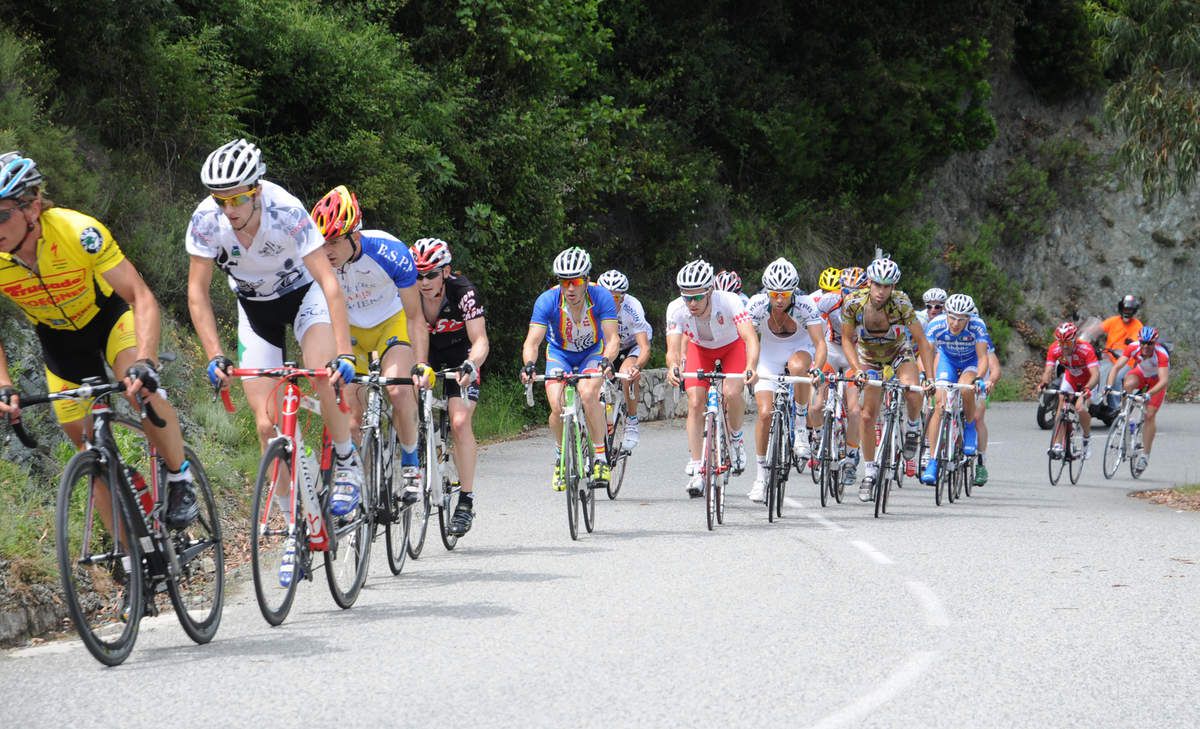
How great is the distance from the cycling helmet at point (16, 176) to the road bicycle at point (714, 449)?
6096 mm

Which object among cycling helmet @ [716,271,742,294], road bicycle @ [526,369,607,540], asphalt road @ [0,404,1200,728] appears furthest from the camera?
cycling helmet @ [716,271,742,294]

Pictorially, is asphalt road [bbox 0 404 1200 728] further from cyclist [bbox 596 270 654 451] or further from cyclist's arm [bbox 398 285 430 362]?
cyclist [bbox 596 270 654 451]

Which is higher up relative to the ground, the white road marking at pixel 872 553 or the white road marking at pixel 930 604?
the white road marking at pixel 930 604

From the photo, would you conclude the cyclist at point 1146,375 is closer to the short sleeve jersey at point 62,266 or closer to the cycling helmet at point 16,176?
the short sleeve jersey at point 62,266

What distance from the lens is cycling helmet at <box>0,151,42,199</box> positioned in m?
5.92

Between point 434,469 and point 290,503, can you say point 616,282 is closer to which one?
point 434,469

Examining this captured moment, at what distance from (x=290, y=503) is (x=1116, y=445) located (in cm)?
1361

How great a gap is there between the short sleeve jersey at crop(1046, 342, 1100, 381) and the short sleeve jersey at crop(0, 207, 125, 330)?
46.6ft

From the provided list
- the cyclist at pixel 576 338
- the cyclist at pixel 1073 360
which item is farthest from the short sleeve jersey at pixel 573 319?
the cyclist at pixel 1073 360

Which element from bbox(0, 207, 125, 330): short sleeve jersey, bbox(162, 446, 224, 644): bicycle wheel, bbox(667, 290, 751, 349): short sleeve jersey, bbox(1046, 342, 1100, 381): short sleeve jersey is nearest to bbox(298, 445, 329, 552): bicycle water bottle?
bbox(162, 446, 224, 644): bicycle wheel

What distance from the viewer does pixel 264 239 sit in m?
7.03

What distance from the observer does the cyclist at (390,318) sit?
868 centimetres

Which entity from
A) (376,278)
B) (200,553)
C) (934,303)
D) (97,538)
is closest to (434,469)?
(376,278)

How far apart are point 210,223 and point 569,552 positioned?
393 centimetres
